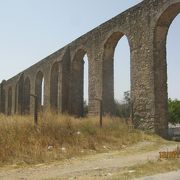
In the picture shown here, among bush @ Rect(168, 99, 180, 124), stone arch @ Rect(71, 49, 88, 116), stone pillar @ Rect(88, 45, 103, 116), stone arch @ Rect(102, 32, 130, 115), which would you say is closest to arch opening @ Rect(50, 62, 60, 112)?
stone arch @ Rect(71, 49, 88, 116)

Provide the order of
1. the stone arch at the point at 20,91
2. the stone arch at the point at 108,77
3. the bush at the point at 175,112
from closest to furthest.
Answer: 1. the stone arch at the point at 108,77
2. the stone arch at the point at 20,91
3. the bush at the point at 175,112

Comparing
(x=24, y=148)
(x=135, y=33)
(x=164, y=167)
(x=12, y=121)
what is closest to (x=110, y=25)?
(x=135, y=33)

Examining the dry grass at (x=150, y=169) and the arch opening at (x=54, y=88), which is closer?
the dry grass at (x=150, y=169)

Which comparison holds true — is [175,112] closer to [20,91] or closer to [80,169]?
[20,91]

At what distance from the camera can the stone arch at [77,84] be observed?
20438mm

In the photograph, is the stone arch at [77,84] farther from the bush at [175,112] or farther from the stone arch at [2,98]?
the bush at [175,112]

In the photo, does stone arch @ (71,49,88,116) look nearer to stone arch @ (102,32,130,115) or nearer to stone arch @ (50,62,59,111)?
stone arch @ (50,62,59,111)

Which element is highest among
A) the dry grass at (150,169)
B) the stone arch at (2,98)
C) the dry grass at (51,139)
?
the stone arch at (2,98)

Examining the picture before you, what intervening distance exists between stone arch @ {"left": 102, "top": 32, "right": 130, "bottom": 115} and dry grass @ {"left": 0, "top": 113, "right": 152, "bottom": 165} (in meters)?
4.92

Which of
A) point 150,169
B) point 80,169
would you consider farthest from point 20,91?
point 150,169

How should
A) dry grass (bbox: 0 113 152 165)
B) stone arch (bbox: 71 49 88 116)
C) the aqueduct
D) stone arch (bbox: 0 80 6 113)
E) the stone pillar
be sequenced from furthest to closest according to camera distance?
stone arch (bbox: 0 80 6 113), stone arch (bbox: 71 49 88 116), the stone pillar, the aqueduct, dry grass (bbox: 0 113 152 165)

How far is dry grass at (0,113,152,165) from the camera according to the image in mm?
7523

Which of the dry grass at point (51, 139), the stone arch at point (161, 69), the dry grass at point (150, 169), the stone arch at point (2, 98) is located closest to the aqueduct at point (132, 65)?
the stone arch at point (161, 69)

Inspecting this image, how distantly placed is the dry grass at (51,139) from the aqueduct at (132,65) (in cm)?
203
